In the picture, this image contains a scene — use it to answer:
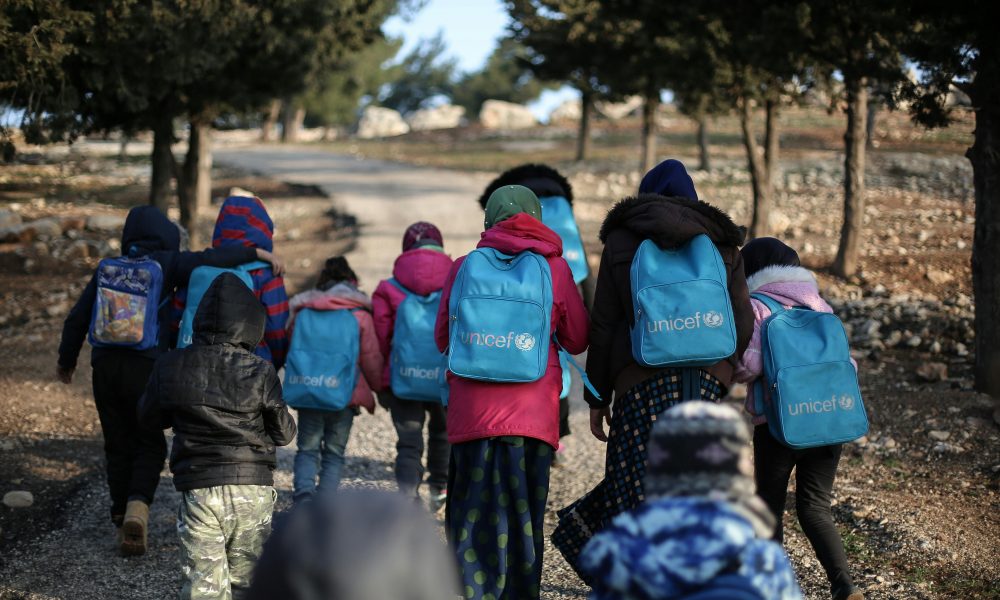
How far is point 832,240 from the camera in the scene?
17.4 m

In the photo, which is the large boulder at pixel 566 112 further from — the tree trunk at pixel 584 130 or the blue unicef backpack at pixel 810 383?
the blue unicef backpack at pixel 810 383

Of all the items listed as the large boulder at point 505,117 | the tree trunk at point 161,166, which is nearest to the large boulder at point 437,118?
the large boulder at point 505,117

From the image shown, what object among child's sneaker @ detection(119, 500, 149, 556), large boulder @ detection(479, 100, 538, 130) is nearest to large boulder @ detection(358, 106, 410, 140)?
large boulder @ detection(479, 100, 538, 130)

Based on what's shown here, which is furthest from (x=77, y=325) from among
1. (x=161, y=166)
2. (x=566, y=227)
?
(x=161, y=166)

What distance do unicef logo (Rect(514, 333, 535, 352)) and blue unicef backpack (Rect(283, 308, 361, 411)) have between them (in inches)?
70.4

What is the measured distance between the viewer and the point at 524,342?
4.35 metres

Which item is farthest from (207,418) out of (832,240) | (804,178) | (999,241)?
(804,178)

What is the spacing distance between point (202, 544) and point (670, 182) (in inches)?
102

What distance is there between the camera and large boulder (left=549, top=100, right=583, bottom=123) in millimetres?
54091

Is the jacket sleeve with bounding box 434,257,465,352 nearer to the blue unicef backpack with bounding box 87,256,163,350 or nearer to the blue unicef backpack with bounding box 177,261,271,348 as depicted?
the blue unicef backpack with bounding box 177,261,271,348

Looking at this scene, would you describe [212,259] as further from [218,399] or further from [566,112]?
[566,112]

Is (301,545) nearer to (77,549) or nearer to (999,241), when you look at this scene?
→ (77,549)

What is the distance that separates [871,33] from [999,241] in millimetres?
3645

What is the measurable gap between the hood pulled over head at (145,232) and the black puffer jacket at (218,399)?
140cm
